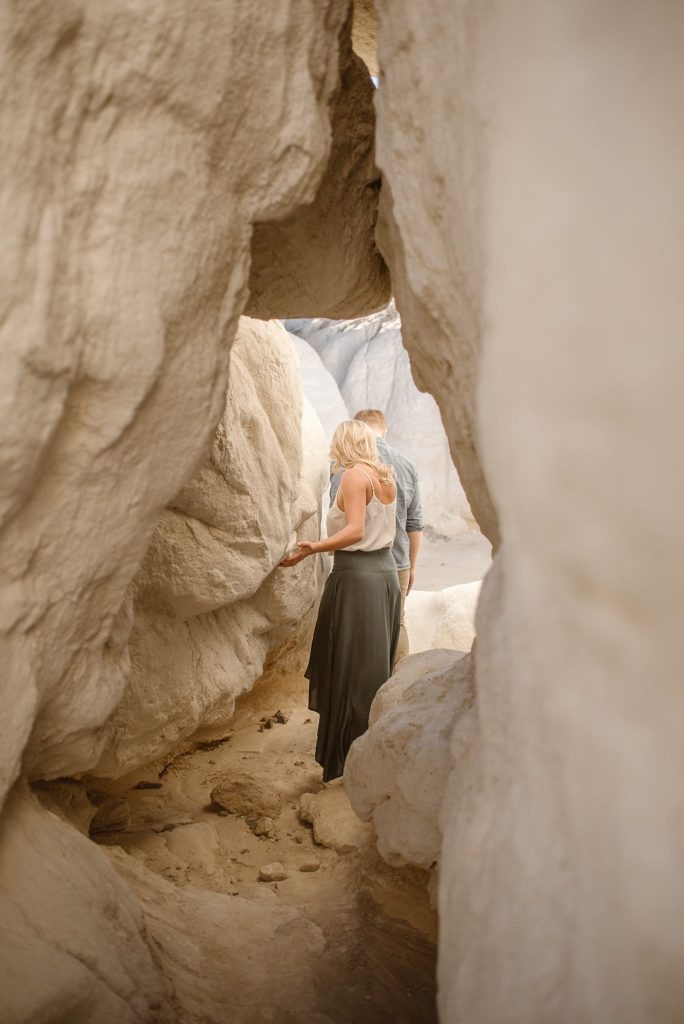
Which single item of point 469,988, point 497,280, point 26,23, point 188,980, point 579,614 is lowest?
point 188,980

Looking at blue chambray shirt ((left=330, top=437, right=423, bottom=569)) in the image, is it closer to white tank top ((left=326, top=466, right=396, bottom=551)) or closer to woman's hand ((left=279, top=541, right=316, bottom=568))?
white tank top ((left=326, top=466, right=396, bottom=551))

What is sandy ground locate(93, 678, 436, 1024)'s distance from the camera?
213 cm

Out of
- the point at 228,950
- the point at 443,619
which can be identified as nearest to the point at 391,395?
the point at 443,619

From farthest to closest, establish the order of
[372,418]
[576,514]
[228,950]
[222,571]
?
1. [372,418]
2. [222,571]
3. [228,950]
4. [576,514]

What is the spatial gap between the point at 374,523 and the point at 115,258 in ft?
7.90

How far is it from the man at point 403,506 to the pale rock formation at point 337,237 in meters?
1.89

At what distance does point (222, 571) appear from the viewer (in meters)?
3.23

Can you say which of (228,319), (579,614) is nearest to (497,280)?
(579,614)

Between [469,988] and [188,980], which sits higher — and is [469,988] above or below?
above

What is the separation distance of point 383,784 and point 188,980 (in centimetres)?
70

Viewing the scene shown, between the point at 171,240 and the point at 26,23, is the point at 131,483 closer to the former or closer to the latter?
the point at 171,240

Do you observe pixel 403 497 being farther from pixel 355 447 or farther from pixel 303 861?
pixel 303 861

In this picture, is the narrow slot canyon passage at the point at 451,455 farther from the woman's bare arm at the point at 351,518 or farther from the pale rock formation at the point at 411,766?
the woman's bare arm at the point at 351,518

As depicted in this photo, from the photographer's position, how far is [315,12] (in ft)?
5.47
